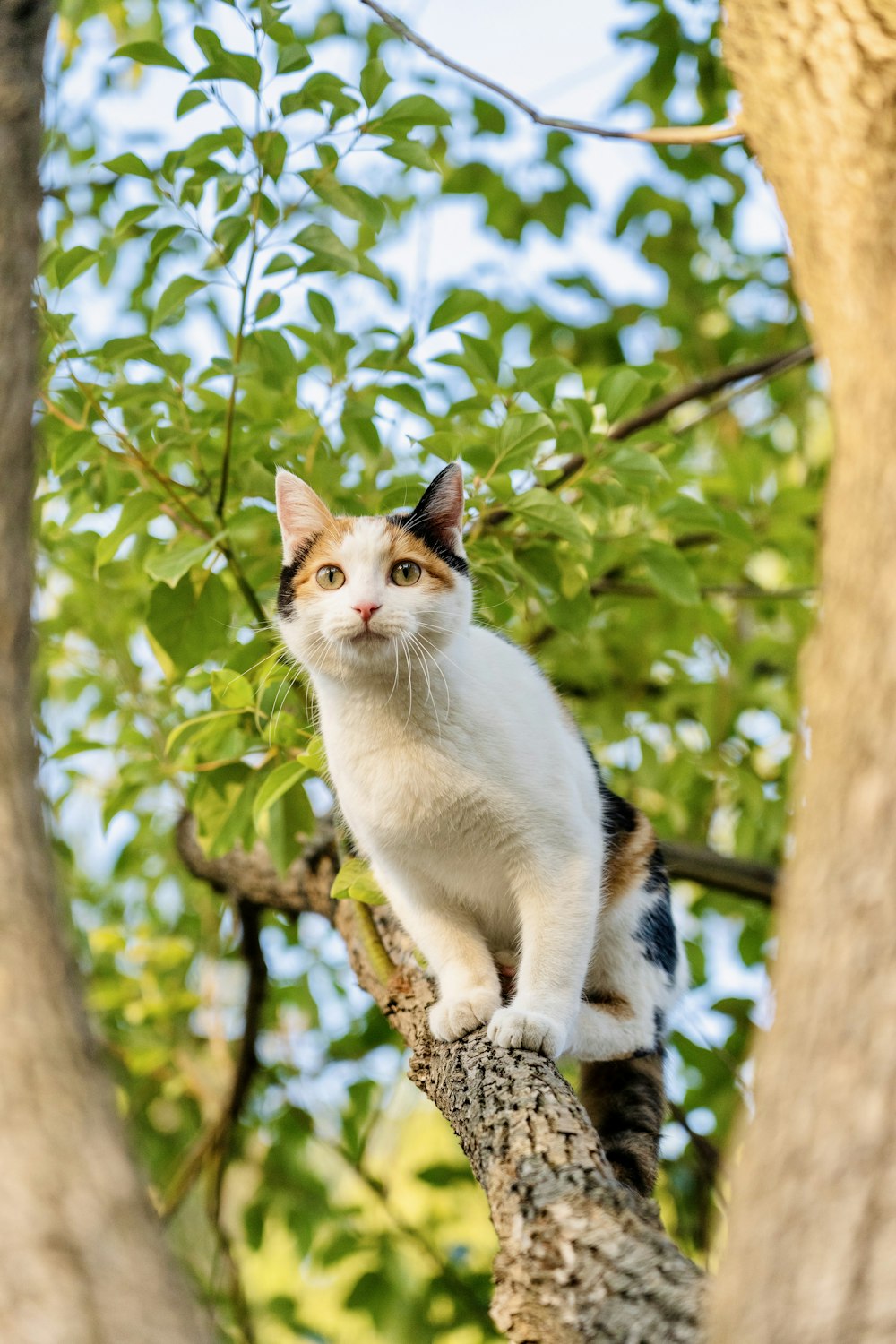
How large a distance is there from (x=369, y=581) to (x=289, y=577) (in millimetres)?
341

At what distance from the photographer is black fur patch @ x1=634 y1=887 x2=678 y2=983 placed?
133 inches

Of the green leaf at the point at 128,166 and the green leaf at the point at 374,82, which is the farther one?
the green leaf at the point at 128,166

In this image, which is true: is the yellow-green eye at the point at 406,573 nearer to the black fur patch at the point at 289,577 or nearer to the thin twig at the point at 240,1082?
the black fur patch at the point at 289,577

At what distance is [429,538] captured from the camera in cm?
330

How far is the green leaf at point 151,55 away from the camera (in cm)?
304

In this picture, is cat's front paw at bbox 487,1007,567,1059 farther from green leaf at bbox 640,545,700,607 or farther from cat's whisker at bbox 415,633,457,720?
green leaf at bbox 640,545,700,607

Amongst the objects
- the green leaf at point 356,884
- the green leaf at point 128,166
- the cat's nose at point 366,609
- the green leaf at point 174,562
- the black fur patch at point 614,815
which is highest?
the green leaf at point 128,166

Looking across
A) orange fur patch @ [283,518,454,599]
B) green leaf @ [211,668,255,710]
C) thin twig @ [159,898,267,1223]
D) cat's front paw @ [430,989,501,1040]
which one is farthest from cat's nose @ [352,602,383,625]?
thin twig @ [159,898,267,1223]

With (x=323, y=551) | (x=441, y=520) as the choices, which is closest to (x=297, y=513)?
(x=323, y=551)

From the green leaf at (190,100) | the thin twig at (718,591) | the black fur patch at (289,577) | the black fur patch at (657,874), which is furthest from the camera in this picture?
the thin twig at (718,591)

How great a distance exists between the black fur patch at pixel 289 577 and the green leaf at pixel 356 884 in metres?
0.74

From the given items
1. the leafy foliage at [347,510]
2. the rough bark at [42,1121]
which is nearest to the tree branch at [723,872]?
the leafy foliage at [347,510]

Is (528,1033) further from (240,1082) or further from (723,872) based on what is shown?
(240,1082)

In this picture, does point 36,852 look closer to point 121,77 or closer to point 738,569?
point 738,569
